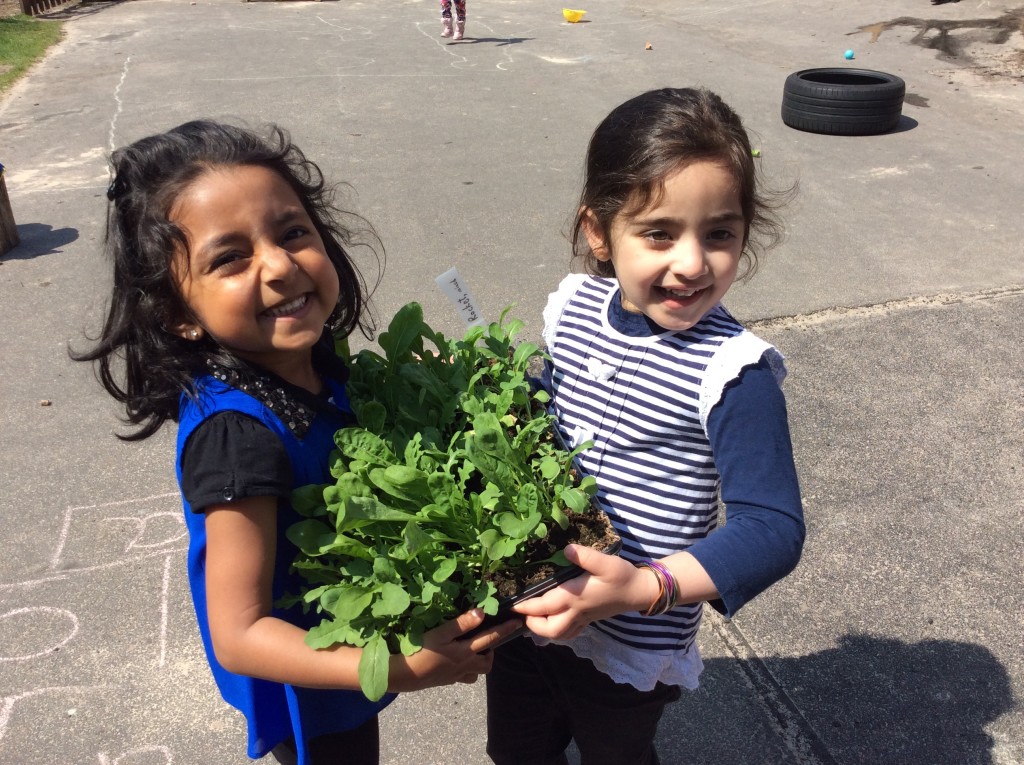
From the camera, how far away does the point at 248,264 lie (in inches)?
55.0

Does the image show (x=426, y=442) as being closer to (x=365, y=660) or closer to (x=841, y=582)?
(x=365, y=660)

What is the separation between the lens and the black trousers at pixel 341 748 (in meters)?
1.71

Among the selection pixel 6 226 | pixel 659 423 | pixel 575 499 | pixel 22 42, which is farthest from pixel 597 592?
pixel 22 42

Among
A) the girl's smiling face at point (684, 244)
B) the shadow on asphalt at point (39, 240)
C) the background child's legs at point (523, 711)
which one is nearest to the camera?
the girl's smiling face at point (684, 244)

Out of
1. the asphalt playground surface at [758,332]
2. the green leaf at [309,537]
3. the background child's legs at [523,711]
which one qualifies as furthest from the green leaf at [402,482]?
the asphalt playground surface at [758,332]

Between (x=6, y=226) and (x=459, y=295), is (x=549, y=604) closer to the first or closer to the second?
(x=459, y=295)

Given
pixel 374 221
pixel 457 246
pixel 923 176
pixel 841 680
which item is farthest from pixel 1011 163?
pixel 841 680

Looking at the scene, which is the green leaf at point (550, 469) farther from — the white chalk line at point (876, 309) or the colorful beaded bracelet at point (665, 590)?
the white chalk line at point (876, 309)

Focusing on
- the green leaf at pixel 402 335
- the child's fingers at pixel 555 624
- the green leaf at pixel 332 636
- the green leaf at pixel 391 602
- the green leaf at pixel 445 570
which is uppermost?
the green leaf at pixel 402 335

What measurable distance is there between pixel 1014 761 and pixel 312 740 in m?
1.89

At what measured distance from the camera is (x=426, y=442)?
152cm

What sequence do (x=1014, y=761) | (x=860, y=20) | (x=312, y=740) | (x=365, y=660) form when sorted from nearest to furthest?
(x=365, y=660) → (x=312, y=740) → (x=1014, y=761) → (x=860, y=20)

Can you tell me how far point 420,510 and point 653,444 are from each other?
0.46 m

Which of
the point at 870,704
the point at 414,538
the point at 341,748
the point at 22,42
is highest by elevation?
the point at 414,538
